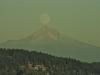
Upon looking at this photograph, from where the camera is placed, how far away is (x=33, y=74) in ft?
224

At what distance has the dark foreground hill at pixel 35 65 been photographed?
2719 inches

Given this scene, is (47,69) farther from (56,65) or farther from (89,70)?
(89,70)

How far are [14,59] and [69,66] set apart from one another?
65.4ft

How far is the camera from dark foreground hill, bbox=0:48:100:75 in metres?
69.1

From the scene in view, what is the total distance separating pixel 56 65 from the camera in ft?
275

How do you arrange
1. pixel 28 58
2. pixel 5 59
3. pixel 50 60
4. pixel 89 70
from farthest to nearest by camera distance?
1. pixel 89 70
2. pixel 50 60
3. pixel 28 58
4. pixel 5 59

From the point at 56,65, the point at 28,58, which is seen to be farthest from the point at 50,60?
the point at 28,58

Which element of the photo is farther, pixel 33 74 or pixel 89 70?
pixel 89 70

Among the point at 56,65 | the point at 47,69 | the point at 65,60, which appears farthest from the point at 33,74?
the point at 65,60

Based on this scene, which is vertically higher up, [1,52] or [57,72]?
[1,52]

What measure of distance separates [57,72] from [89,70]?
21405 millimetres

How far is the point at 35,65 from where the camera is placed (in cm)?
7638

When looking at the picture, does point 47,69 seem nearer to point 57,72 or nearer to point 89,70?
point 57,72

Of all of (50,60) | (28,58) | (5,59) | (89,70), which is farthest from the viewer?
(89,70)
